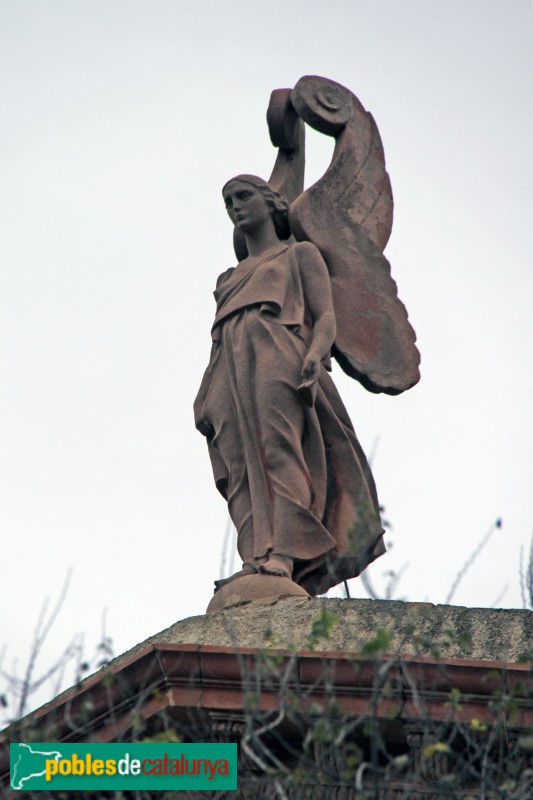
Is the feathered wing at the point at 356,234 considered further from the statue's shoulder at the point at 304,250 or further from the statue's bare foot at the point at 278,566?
the statue's bare foot at the point at 278,566

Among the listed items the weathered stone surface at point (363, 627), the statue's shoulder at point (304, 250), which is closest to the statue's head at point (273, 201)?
the statue's shoulder at point (304, 250)

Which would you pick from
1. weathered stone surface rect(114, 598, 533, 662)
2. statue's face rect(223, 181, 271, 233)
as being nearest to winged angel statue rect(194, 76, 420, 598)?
statue's face rect(223, 181, 271, 233)

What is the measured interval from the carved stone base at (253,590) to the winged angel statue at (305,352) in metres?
0.06

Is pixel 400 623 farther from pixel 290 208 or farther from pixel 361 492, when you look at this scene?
pixel 290 208

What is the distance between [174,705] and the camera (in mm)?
9258

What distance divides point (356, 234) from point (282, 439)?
2.06 meters

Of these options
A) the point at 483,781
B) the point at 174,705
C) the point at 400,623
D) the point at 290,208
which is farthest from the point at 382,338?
the point at 483,781

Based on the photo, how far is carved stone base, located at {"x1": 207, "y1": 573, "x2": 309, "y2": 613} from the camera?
10719 millimetres

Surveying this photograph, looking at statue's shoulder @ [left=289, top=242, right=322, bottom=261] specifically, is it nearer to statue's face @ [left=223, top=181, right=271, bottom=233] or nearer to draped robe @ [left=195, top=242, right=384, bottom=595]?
draped robe @ [left=195, top=242, right=384, bottom=595]

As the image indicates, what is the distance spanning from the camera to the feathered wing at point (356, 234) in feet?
40.7

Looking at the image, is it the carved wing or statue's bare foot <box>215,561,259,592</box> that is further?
the carved wing

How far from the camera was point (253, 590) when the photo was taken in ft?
35.3

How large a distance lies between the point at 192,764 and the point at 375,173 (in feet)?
19.0

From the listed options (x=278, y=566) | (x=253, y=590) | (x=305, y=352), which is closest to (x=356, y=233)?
A: (x=305, y=352)
